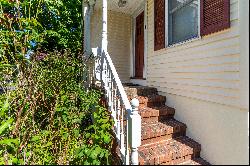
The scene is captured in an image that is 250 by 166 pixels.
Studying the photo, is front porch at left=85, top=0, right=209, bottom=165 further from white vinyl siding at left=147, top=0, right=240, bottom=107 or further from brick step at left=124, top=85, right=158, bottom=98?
white vinyl siding at left=147, top=0, right=240, bottom=107

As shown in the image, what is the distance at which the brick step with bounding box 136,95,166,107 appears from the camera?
214 inches

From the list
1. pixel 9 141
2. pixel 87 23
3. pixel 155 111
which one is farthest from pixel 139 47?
pixel 9 141

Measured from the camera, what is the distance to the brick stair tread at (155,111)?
4.99m

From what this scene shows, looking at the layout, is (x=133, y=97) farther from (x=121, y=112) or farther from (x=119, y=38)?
(x=119, y=38)

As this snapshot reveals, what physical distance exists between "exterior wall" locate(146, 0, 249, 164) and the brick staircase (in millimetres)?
169

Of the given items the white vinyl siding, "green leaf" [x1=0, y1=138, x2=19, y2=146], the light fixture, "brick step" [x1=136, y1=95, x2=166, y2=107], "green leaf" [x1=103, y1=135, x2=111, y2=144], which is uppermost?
the light fixture

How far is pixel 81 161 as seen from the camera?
12.0 ft

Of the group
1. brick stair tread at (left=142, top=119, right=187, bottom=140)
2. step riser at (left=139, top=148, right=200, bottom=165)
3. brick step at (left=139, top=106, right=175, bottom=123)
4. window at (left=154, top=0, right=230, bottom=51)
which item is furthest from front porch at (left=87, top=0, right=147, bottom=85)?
step riser at (left=139, top=148, right=200, bottom=165)

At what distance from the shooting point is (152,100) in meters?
5.52

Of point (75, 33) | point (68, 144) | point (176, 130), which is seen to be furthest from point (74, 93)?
point (75, 33)

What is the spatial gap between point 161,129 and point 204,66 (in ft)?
4.45

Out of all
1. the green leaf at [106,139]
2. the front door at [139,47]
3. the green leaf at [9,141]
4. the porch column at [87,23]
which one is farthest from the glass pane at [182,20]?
the green leaf at [9,141]

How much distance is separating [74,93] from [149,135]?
1879mm

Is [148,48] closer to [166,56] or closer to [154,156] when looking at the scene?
[166,56]
